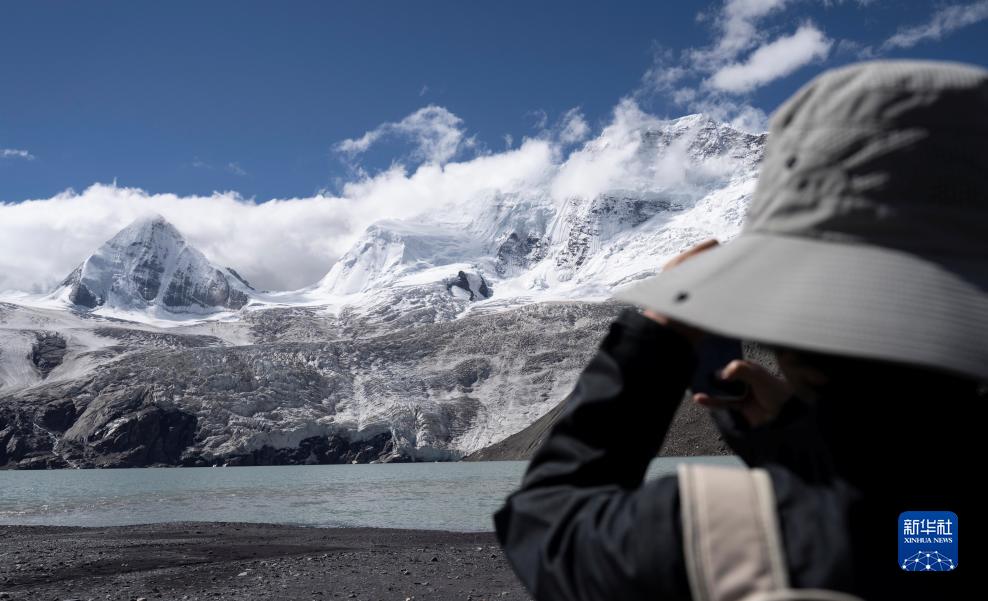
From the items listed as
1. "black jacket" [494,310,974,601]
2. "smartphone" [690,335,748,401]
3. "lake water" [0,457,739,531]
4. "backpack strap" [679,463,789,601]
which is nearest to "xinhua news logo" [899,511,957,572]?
"black jacket" [494,310,974,601]

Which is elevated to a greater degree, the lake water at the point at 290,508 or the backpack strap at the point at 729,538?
the backpack strap at the point at 729,538

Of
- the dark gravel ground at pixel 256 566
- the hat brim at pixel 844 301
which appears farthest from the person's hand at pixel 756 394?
the dark gravel ground at pixel 256 566

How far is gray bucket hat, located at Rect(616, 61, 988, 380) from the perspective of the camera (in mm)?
1084

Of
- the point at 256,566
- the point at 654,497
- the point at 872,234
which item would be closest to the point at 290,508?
the point at 256,566

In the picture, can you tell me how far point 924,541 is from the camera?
1088 millimetres

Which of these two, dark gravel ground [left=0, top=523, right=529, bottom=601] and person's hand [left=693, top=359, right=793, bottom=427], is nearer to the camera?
person's hand [left=693, top=359, right=793, bottom=427]

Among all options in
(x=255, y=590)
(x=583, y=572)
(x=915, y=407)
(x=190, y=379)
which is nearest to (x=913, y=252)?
(x=915, y=407)

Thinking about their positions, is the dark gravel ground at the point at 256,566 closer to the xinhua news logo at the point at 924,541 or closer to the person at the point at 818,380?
the person at the point at 818,380

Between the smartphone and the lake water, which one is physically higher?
the smartphone

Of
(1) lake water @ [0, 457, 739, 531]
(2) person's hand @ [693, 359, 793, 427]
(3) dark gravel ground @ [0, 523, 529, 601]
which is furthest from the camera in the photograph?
(1) lake water @ [0, 457, 739, 531]

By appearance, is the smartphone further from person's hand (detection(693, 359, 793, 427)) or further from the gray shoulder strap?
the gray shoulder strap

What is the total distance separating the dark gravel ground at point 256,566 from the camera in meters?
14.6

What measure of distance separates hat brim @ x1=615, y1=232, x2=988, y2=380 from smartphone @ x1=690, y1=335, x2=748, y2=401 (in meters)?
0.19

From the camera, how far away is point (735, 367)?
131 cm
